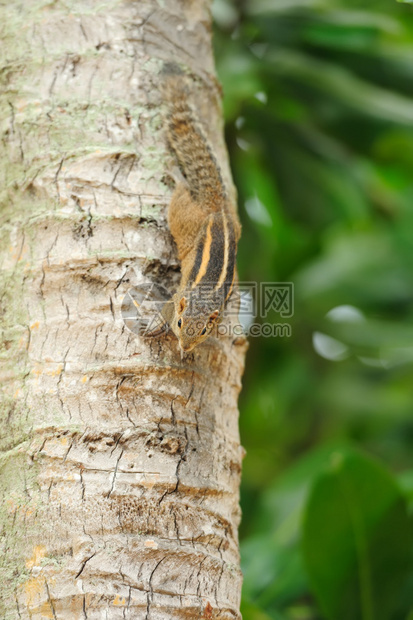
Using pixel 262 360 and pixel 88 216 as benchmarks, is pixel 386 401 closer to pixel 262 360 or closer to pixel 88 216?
pixel 262 360

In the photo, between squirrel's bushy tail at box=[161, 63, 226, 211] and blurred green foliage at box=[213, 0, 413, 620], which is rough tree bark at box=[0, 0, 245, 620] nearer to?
squirrel's bushy tail at box=[161, 63, 226, 211]

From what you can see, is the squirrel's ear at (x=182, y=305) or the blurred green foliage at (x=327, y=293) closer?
the squirrel's ear at (x=182, y=305)

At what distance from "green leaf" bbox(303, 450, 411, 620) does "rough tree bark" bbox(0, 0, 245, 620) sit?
1.04 meters

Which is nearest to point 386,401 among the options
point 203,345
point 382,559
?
point 382,559

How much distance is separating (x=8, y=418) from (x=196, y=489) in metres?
0.55

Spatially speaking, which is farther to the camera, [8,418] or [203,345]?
[203,345]

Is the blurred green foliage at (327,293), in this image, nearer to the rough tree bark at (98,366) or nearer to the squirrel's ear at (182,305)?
the squirrel's ear at (182,305)

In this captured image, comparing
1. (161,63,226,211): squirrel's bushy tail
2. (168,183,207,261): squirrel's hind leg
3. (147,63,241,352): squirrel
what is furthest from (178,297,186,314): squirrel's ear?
(161,63,226,211): squirrel's bushy tail

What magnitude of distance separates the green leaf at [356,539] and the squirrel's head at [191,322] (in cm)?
100

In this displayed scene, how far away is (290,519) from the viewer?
3883mm

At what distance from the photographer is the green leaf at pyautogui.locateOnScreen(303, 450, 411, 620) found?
9.93ft

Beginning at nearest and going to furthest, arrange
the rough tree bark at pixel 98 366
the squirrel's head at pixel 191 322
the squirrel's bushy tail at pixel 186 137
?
1. the rough tree bark at pixel 98 366
2. the squirrel's head at pixel 191 322
3. the squirrel's bushy tail at pixel 186 137

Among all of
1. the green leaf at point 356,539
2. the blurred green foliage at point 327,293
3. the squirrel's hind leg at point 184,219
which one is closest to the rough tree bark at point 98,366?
the squirrel's hind leg at point 184,219

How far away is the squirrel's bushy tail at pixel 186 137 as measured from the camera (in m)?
2.37
